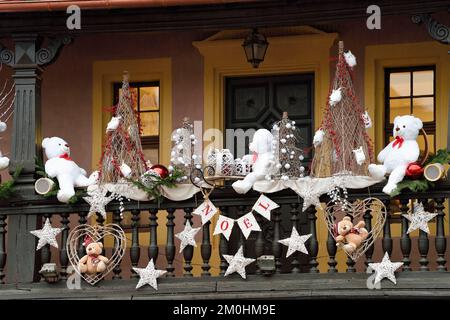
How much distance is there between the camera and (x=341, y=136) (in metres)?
15.9

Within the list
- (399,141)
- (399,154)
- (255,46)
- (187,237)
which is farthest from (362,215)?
(255,46)

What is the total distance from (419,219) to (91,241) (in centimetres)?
312

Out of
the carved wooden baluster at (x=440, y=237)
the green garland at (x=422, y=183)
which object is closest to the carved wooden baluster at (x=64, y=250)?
the green garland at (x=422, y=183)

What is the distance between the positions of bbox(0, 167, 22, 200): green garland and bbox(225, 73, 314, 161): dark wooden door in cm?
240

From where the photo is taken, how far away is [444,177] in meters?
15.6

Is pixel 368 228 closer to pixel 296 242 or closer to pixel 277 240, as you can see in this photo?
pixel 296 242


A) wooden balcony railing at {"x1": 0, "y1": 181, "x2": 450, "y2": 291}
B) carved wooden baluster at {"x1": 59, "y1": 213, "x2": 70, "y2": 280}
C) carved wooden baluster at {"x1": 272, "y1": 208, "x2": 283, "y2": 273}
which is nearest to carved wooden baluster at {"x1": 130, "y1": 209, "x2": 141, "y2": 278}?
wooden balcony railing at {"x1": 0, "y1": 181, "x2": 450, "y2": 291}

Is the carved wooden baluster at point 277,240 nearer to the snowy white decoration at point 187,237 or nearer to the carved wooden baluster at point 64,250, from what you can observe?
the snowy white decoration at point 187,237

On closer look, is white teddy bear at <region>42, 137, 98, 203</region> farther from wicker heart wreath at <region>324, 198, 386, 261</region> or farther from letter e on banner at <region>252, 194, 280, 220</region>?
wicker heart wreath at <region>324, 198, 386, 261</region>

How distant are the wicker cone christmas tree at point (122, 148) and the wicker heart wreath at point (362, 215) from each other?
188cm

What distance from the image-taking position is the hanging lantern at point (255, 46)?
17094mm

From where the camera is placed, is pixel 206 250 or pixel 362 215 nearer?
pixel 362 215

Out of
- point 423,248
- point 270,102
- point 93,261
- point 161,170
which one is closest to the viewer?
point 423,248
